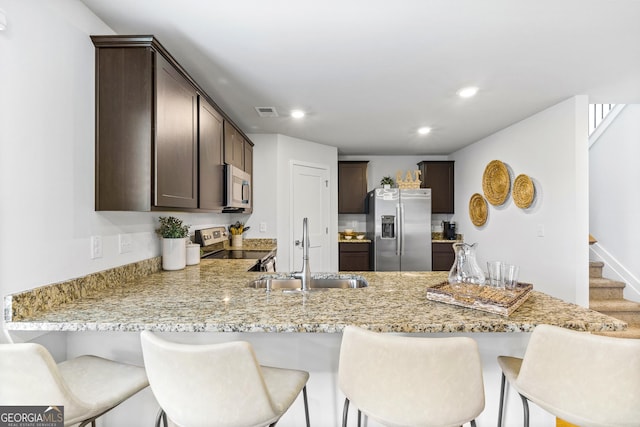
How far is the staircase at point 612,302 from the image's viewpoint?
10.6 ft

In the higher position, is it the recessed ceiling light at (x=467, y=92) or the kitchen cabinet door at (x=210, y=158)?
the recessed ceiling light at (x=467, y=92)

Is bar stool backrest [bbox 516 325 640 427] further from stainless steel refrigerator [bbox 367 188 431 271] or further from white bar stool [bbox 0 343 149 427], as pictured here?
stainless steel refrigerator [bbox 367 188 431 271]

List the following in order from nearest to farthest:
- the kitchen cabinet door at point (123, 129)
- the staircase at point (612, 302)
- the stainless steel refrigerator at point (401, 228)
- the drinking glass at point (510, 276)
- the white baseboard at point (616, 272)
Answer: the drinking glass at point (510, 276) < the kitchen cabinet door at point (123, 129) < the staircase at point (612, 302) < the white baseboard at point (616, 272) < the stainless steel refrigerator at point (401, 228)

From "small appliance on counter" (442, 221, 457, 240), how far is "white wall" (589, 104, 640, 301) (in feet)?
→ 5.66

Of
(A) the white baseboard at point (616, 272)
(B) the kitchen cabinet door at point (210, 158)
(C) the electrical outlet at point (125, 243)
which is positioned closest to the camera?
(C) the electrical outlet at point (125, 243)

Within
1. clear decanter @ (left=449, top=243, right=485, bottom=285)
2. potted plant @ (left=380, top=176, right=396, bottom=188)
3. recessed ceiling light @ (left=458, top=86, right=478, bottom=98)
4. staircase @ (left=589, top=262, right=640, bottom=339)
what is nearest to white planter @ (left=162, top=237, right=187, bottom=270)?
clear decanter @ (left=449, top=243, right=485, bottom=285)

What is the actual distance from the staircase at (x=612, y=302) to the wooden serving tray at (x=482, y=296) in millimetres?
2761

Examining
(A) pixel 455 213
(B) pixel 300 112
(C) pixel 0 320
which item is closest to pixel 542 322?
(C) pixel 0 320

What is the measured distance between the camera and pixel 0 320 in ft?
3.83

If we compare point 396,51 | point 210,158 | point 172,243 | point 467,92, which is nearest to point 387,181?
point 467,92

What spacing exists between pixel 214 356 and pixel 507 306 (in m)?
1.05

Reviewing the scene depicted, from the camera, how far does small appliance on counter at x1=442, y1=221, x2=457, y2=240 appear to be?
5.20 m

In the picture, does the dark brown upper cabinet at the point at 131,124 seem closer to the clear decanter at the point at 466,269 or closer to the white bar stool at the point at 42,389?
the white bar stool at the point at 42,389

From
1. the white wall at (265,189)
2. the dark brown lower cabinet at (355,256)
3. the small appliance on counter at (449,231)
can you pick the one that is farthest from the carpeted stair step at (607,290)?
the white wall at (265,189)
